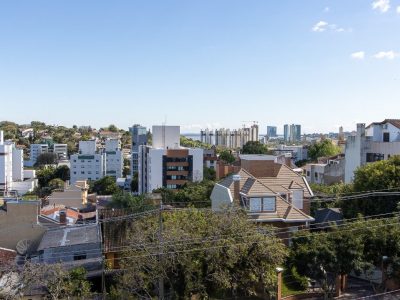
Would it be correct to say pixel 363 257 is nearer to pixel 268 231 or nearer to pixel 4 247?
pixel 268 231

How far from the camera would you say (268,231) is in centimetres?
1686

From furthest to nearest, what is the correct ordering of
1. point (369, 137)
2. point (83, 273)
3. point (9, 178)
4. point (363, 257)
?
point (9, 178), point (369, 137), point (83, 273), point (363, 257)

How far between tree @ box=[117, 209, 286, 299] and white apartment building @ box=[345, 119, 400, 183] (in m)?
21.6

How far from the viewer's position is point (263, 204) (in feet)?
69.5

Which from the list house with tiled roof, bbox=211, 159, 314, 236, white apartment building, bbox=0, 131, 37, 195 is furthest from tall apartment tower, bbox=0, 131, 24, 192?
house with tiled roof, bbox=211, 159, 314, 236

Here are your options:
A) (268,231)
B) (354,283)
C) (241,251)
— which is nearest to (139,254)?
(241,251)

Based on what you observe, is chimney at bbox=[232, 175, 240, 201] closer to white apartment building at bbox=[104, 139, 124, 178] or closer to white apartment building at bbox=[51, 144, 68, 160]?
white apartment building at bbox=[104, 139, 124, 178]

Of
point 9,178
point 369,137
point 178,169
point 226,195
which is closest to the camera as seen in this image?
point 226,195

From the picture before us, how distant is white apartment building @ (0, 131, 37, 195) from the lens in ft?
261

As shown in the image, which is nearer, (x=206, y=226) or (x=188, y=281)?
(x=188, y=281)

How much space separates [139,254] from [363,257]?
7.75m

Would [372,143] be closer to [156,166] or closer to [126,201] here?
[126,201]

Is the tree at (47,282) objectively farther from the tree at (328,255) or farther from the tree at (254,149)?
the tree at (254,149)

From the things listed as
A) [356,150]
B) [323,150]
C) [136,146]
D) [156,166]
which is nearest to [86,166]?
[136,146]
